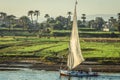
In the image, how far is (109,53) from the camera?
119688 mm

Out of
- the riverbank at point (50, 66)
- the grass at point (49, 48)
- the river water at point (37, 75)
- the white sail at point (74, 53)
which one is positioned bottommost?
the river water at point (37, 75)

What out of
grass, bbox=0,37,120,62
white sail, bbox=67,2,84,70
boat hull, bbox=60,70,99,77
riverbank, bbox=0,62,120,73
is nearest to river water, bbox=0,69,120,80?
boat hull, bbox=60,70,99,77

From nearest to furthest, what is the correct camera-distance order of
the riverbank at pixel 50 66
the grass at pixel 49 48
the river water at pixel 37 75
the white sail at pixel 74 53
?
the white sail at pixel 74 53 < the river water at pixel 37 75 < the riverbank at pixel 50 66 < the grass at pixel 49 48

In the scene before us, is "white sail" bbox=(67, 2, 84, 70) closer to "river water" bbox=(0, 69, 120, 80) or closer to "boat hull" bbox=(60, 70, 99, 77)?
"river water" bbox=(0, 69, 120, 80)

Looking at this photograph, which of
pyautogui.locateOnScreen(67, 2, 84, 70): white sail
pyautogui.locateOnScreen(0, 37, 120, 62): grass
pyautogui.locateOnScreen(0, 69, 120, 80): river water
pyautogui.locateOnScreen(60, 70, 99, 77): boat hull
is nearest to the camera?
pyautogui.locateOnScreen(67, 2, 84, 70): white sail

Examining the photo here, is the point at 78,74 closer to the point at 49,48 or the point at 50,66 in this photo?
the point at 50,66

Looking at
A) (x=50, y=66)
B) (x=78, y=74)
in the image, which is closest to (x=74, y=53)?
(x=78, y=74)

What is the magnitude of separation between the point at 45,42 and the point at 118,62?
1790 inches

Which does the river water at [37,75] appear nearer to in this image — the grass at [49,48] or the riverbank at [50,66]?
the riverbank at [50,66]

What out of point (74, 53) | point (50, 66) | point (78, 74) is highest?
point (74, 53)

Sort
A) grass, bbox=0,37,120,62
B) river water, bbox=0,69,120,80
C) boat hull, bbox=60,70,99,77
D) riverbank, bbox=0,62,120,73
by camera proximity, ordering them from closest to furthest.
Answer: river water, bbox=0,69,120,80, boat hull, bbox=60,70,99,77, riverbank, bbox=0,62,120,73, grass, bbox=0,37,120,62

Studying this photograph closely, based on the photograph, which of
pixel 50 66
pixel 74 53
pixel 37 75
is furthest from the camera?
pixel 50 66

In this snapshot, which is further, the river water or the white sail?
the river water

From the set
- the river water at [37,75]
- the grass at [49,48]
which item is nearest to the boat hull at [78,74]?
the river water at [37,75]
